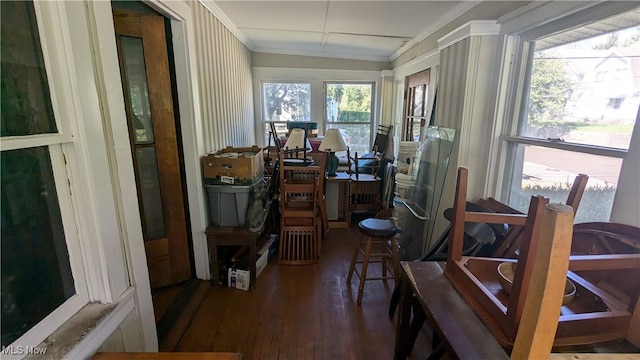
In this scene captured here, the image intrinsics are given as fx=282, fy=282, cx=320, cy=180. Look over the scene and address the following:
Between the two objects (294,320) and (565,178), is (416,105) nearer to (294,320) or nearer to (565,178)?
(565,178)

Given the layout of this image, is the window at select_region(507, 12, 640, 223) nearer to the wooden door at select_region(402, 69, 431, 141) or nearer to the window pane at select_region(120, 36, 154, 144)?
the wooden door at select_region(402, 69, 431, 141)

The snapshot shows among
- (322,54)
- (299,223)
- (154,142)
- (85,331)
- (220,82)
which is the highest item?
(322,54)

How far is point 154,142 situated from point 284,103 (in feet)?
9.37

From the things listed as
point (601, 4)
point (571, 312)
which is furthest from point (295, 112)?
point (571, 312)

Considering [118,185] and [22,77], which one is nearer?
[22,77]

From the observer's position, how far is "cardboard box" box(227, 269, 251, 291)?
7.61 ft

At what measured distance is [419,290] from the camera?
3.74 ft

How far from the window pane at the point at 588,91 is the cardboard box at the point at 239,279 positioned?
7.55 ft

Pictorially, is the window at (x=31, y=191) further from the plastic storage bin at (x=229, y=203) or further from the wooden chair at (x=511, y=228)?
the wooden chair at (x=511, y=228)

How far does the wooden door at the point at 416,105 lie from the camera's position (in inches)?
129

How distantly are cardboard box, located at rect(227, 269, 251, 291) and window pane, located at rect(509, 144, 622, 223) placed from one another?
2.09 m

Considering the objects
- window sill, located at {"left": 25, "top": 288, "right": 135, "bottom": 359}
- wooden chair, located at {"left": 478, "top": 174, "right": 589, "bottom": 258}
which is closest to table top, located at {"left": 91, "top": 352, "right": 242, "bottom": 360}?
window sill, located at {"left": 25, "top": 288, "right": 135, "bottom": 359}

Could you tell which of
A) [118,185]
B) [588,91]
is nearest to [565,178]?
[588,91]

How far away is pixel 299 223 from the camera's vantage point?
2766 mm
